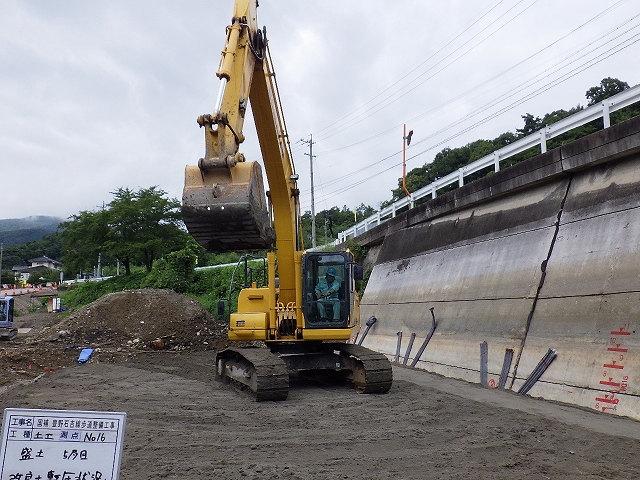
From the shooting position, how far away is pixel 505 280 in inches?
441

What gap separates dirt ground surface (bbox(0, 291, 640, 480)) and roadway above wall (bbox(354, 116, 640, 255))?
4220mm

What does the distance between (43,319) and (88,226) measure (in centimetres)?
613

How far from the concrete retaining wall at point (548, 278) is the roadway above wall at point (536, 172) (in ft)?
0.08

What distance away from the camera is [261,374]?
8664mm

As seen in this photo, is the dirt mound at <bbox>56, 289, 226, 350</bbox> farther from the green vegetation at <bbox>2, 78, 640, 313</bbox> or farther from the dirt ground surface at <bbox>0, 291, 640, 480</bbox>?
the green vegetation at <bbox>2, 78, 640, 313</bbox>

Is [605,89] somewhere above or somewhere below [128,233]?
above

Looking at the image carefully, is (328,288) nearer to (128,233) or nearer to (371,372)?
(371,372)

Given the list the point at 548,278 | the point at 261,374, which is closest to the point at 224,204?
the point at 261,374

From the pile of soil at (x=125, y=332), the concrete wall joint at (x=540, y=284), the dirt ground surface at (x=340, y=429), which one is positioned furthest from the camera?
the pile of soil at (x=125, y=332)

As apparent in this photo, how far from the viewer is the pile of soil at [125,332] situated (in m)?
15.6

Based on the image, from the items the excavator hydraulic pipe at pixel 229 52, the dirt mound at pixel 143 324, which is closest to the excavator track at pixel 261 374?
the excavator hydraulic pipe at pixel 229 52

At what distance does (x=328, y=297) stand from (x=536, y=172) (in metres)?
5.18

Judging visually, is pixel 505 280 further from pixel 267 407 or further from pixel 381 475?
pixel 381 475

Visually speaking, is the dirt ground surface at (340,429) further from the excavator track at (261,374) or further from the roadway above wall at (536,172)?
the roadway above wall at (536,172)
